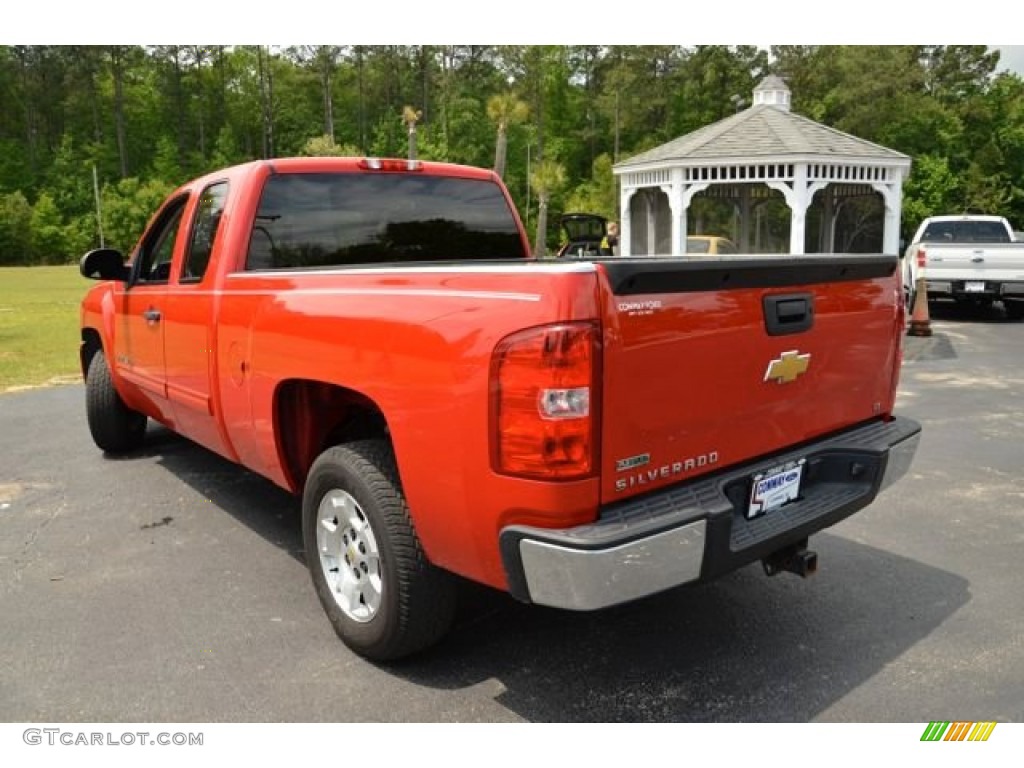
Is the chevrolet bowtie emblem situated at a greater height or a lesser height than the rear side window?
lesser

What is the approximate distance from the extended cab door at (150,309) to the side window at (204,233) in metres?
0.19

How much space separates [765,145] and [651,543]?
17.3 metres

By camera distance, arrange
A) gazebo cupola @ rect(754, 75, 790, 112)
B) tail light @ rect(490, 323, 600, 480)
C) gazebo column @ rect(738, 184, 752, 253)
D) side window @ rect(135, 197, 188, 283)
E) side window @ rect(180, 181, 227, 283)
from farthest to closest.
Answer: gazebo column @ rect(738, 184, 752, 253), gazebo cupola @ rect(754, 75, 790, 112), side window @ rect(135, 197, 188, 283), side window @ rect(180, 181, 227, 283), tail light @ rect(490, 323, 600, 480)

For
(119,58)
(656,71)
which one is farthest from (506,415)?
(119,58)

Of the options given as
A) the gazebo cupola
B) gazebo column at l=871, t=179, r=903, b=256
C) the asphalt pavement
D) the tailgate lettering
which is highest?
the gazebo cupola

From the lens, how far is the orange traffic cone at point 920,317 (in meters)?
12.6

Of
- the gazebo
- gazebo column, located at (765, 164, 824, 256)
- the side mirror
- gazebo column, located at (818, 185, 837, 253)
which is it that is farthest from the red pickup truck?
gazebo column, located at (818, 185, 837, 253)

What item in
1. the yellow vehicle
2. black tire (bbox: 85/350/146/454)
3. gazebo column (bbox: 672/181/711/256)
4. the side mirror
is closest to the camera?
the side mirror

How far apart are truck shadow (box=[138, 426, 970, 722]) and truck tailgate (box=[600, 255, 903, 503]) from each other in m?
0.83

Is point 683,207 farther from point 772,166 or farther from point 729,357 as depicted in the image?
point 729,357

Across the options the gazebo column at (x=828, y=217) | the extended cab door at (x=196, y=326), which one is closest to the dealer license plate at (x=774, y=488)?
the extended cab door at (x=196, y=326)

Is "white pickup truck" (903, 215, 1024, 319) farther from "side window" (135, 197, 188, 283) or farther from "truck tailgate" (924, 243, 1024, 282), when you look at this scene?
"side window" (135, 197, 188, 283)

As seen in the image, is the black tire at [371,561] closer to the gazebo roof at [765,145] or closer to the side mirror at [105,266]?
the side mirror at [105,266]

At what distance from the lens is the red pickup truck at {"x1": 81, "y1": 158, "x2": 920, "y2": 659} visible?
239cm
